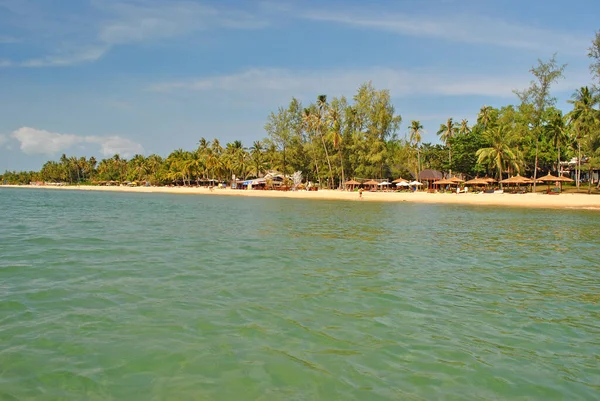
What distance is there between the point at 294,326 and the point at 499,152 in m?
65.8

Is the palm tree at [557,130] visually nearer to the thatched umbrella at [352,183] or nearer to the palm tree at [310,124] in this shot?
the thatched umbrella at [352,183]

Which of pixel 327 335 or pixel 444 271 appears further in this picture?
pixel 444 271

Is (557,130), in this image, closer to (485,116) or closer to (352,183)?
(485,116)

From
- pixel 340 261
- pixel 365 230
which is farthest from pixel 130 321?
pixel 365 230

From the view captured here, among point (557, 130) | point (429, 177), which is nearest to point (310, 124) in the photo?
point (429, 177)

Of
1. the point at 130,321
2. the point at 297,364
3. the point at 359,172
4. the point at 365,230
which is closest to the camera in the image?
the point at 297,364

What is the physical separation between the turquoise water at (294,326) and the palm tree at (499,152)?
55.5m

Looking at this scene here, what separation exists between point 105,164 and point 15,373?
165338 mm

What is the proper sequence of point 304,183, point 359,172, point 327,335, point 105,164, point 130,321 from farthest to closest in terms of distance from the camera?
point 105,164, point 304,183, point 359,172, point 130,321, point 327,335

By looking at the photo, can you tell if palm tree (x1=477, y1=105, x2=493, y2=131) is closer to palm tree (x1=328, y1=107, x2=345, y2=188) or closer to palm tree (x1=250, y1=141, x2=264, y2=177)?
palm tree (x1=328, y1=107, x2=345, y2=188)

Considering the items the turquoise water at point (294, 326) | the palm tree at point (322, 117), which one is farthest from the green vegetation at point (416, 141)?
the turquoise water at point (294, 326)

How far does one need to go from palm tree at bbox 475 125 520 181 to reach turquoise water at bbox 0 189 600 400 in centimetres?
5551

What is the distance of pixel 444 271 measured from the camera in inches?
416

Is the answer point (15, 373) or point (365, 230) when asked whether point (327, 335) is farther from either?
point (365, 230)
